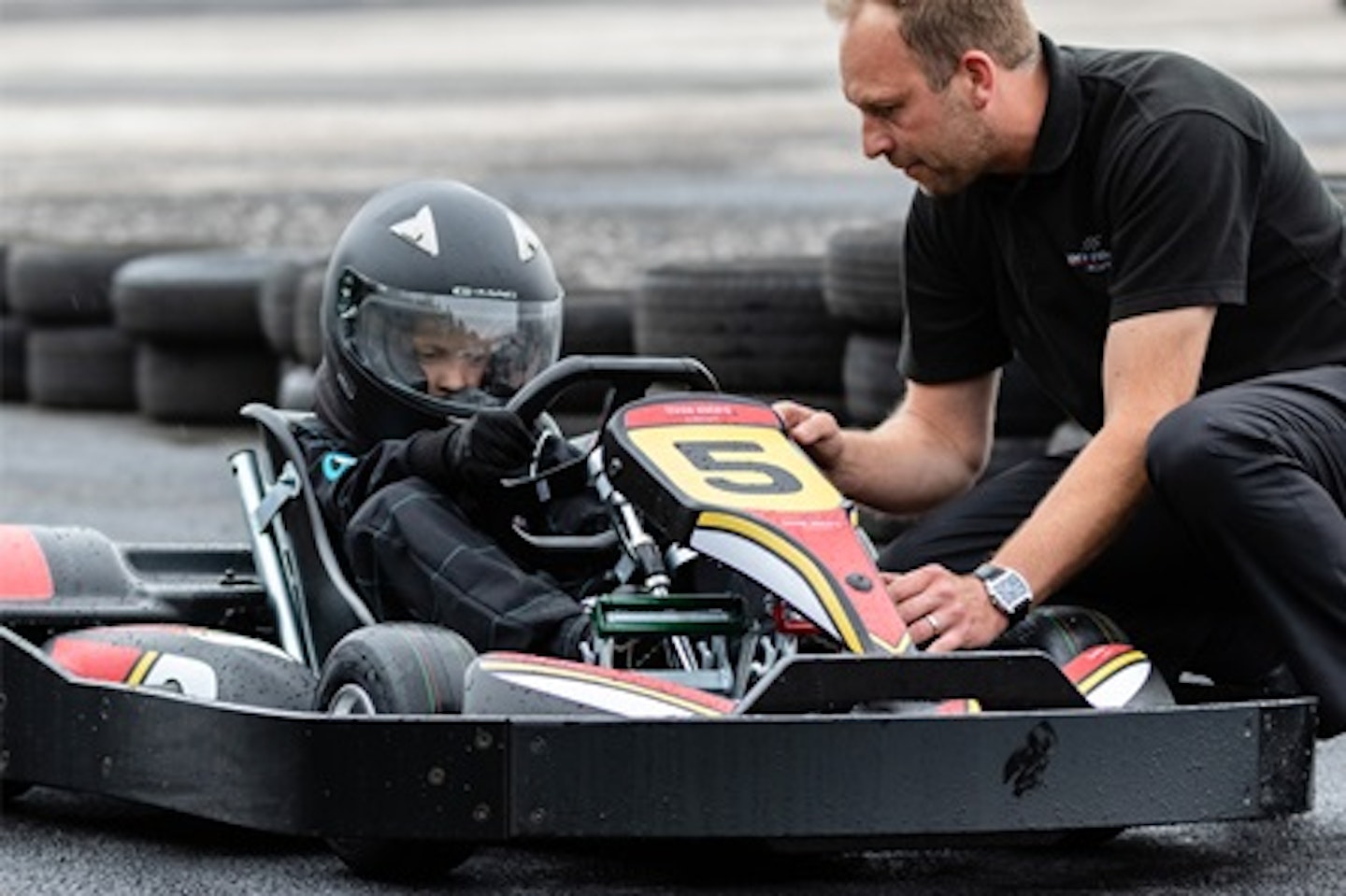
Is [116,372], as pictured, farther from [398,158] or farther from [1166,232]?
[398,158]

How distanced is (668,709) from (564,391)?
35.0 inches

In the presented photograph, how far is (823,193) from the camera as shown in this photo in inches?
649

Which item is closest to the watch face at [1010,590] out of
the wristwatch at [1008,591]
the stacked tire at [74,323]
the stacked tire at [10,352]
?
the wristwatch at [1008,591]

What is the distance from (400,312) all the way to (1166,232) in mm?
1148

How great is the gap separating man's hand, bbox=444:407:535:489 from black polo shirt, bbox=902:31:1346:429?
0.77 m

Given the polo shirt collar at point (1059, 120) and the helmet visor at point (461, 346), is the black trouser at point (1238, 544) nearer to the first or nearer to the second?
the polo shirt collar at point (1059, 120)

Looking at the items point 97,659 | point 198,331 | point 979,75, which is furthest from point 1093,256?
point 198,331

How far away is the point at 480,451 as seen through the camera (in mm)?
4918

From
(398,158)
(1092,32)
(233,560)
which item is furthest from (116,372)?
(1092,32)

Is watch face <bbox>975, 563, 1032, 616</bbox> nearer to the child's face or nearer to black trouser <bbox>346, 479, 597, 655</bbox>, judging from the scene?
black trouser <bbox>346, 479, 597, 655</bbox>

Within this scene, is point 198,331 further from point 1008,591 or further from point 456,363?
point 1008,591

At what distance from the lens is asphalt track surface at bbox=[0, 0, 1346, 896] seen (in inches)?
185

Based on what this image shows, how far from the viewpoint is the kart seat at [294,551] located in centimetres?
512

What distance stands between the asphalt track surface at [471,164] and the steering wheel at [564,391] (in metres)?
0.51
